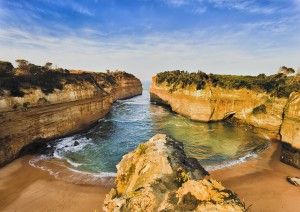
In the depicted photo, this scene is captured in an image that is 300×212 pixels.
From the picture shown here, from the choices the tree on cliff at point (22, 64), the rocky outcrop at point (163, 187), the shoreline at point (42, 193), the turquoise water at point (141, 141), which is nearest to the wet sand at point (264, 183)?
the turquoise water at point (141, 141)

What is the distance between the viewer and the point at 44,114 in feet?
84.3

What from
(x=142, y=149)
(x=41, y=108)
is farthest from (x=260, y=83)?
(x=41, y=108)

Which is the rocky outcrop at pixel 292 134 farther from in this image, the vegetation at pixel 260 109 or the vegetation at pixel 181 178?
the vegetation at pixel 181 178

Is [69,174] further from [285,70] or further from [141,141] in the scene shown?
[285,70]

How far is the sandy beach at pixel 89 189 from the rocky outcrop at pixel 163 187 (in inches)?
186

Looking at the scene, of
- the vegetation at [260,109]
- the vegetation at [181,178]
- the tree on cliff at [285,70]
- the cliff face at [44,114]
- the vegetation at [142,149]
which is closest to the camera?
the vegetation at [181,178]

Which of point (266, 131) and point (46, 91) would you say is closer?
point (46, 91)

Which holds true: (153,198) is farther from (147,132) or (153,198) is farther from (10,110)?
(147,132)

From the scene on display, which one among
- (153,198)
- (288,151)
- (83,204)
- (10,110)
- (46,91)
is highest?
(46,91)

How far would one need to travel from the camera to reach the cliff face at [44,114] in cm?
2120

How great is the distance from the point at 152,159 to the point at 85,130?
23.2 meters

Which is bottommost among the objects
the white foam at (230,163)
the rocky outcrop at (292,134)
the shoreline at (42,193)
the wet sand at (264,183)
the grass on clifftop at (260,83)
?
the shoreline at (42,193)

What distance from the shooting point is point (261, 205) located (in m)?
14.8

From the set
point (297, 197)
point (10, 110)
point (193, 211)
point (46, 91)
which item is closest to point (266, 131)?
point (297, 197)
